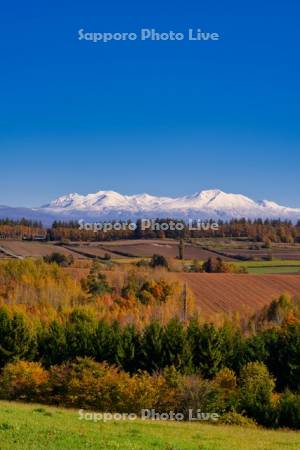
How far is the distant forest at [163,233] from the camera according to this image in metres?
142

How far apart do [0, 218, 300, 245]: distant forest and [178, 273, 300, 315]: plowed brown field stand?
3453 cm

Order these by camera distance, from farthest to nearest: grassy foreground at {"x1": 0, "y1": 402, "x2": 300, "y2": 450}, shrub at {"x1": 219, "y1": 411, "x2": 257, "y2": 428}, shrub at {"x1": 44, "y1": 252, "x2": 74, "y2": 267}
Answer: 1. shrub at {"x1": 44, "y1": 252, "x2": 74, "y2": 267}
2. shrub at {"x1": 219, "y1": 411, "x2": 257, "y2": 428}
3. grassy foreground at {"x1": 0, "y1": 402, "x2": 300, "y2": 450}

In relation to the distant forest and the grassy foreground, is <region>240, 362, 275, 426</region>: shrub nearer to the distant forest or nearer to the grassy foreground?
the grassy foreground

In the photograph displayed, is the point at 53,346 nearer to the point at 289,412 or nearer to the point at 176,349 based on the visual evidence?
the point at 176,349

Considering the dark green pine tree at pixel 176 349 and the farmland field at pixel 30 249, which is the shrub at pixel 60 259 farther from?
the dark green pine tree at pixel 176 349

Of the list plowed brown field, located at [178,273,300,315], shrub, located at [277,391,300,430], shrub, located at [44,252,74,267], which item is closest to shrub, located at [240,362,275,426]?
shrub, located at [277,391,300,430]

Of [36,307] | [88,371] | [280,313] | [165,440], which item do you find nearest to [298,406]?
[88,371]

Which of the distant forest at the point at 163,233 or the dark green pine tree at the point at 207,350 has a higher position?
the distant forest at the point at 163,233

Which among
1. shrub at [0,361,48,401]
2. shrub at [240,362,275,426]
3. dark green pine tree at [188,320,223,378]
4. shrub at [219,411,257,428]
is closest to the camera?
shrub at [219,411,257,428]

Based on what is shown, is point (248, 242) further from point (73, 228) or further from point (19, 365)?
point (19, 365)

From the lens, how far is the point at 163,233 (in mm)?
142125

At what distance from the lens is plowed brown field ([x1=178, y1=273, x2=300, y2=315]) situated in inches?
3875

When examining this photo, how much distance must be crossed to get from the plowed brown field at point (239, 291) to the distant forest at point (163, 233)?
34.5 metres

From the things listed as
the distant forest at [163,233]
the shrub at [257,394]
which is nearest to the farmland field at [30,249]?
the distant forest at [163,233]
